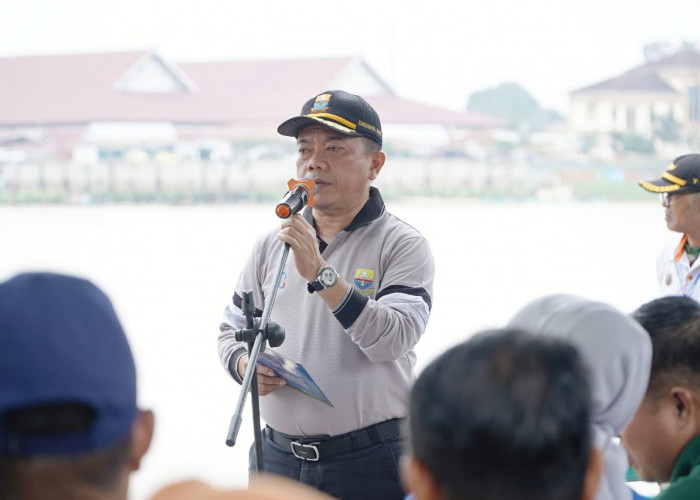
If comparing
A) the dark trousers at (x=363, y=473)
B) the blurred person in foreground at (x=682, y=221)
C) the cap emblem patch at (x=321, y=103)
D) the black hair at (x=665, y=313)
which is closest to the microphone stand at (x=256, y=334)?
the dark trousers at (x=363, y=473)

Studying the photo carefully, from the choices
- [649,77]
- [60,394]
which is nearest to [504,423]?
[60,394]

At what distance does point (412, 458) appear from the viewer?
31.2 inches

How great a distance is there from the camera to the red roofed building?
19.2 feet

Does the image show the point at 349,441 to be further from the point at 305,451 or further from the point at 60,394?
the point at 60,394

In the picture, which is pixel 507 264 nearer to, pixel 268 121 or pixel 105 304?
pixel 268 121

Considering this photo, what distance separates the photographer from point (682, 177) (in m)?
3.36

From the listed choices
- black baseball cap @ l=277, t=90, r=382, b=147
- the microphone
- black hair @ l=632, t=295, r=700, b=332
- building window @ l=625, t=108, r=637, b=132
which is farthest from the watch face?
building window @ l=625, t=108, r=637, b=132

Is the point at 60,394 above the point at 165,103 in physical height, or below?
below

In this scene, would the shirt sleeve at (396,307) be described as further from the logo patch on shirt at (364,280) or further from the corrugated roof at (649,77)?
the corrugated roof at (649,77)

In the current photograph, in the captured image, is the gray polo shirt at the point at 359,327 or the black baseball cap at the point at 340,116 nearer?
the gray polo shirt at the point at 359,327

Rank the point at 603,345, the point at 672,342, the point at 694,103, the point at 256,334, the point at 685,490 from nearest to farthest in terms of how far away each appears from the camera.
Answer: the point at 603,345, the point at 685,490, the point at 672,342, the point at 256,334, the point at 694,103

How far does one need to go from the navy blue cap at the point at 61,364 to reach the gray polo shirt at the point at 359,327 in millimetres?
1146

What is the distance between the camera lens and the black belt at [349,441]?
1.98 meters

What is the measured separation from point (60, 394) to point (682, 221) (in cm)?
298
